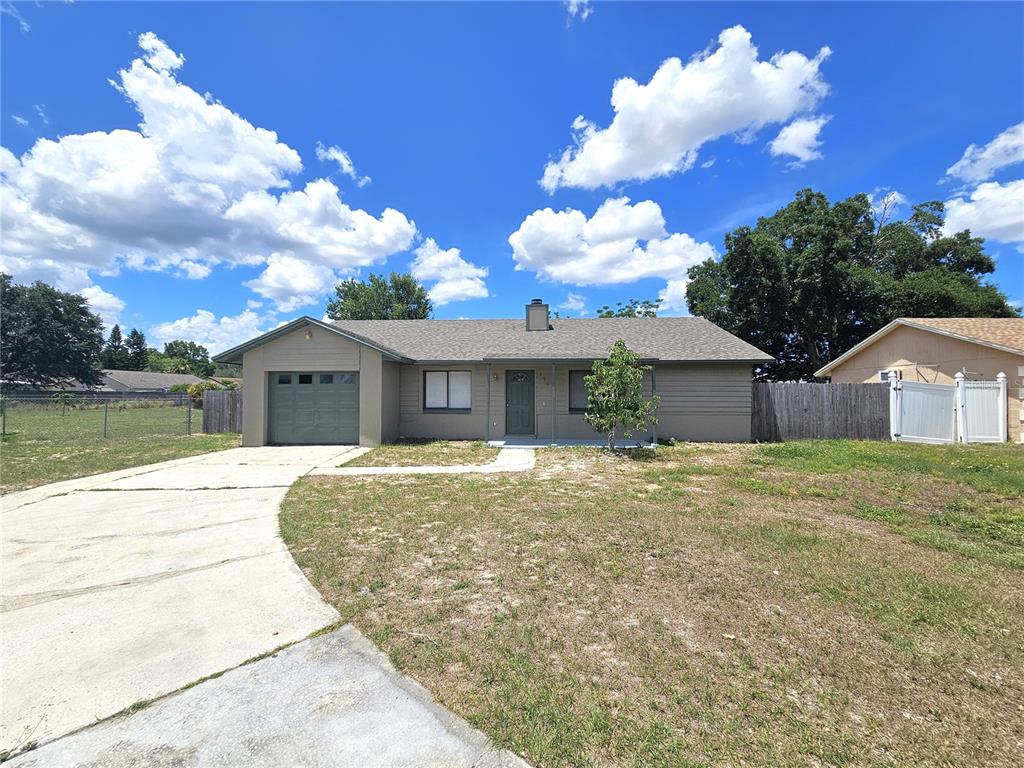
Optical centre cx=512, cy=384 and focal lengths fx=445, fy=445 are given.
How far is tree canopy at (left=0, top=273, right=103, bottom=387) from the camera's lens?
45.3 meters

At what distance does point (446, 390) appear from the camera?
46.2 feet

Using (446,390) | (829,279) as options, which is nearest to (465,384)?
(446,390)

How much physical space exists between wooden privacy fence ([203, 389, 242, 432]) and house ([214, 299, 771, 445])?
3921 millimetres

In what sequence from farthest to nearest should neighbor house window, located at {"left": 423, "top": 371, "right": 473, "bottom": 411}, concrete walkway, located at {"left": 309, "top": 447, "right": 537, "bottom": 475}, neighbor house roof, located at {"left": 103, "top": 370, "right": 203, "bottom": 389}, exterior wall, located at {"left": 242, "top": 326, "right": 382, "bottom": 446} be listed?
neighbor house roof, located at {"left": 103, "top": 370, "right": 203, "bottom": 389} → neighbor house window, located at {"left": 423, "top": 371, "right": 473, "bottom": 411} → exterior wall, located at {"left": 242, "top": 326, "right": 382, "bottom": 446} → concrete walkway, located at {"left": 309, "top": 447, "right": 537, "bottom": 475}

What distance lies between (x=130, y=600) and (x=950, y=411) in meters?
18.2

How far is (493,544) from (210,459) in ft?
28.4

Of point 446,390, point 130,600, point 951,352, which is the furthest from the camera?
point 951,352

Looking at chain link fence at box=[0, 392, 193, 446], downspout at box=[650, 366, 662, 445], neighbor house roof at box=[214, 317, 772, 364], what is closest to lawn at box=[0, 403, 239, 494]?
chain link fence at box=[0, 392, 193, 446]

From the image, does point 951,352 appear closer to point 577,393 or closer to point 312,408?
point 577,393

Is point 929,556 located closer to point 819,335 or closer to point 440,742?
point 440,742

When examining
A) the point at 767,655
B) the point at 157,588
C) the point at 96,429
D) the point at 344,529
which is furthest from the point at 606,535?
the point at 96,429

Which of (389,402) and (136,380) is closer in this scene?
(389,402)

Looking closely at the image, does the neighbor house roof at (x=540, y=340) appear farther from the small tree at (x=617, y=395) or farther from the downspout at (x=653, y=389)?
the small tree at (x=617, y=395)

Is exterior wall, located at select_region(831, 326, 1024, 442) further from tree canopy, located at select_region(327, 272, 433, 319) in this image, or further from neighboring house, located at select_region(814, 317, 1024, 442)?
tree canopy, located at select_region(327, 272, 433, 319)
